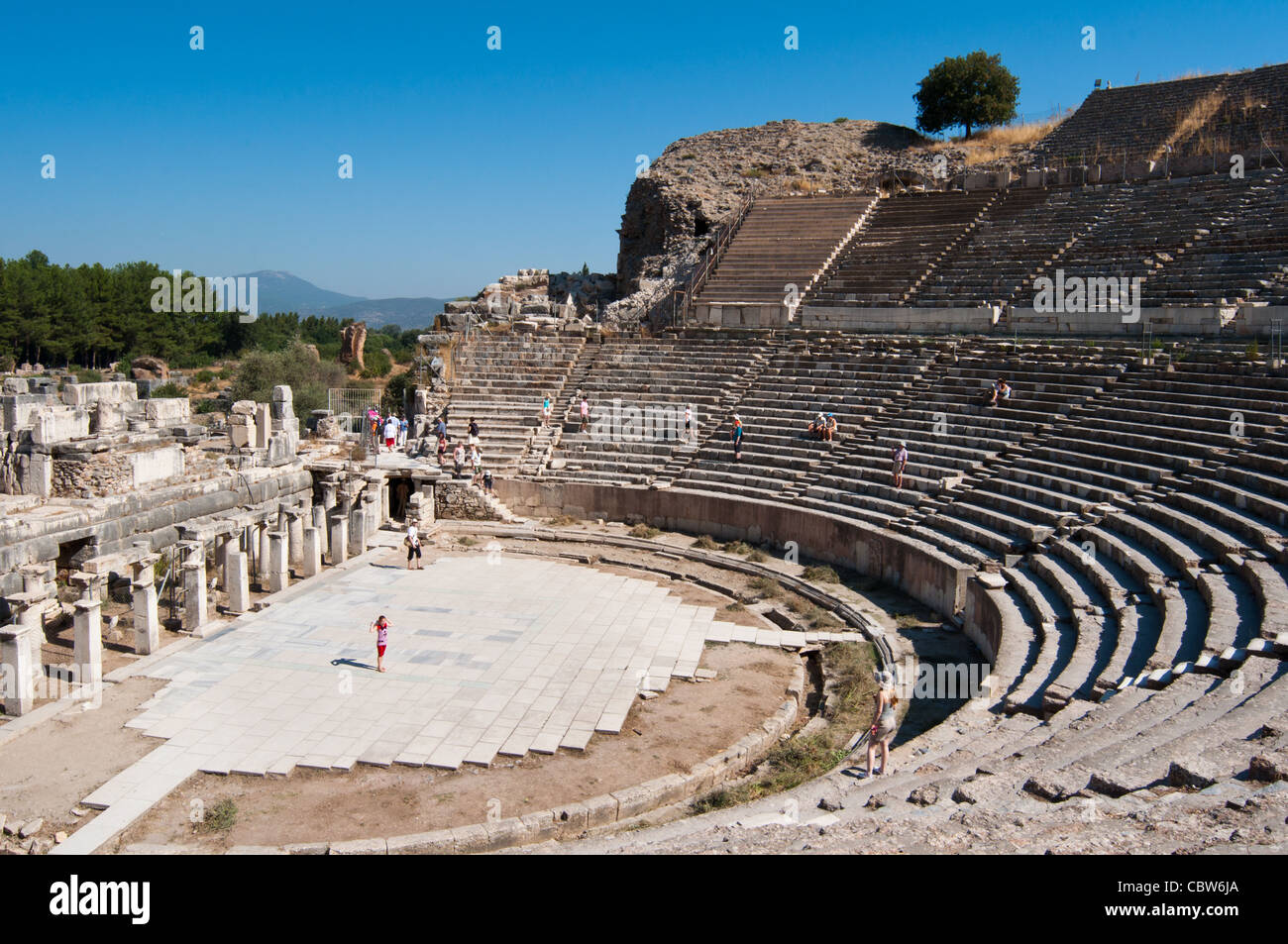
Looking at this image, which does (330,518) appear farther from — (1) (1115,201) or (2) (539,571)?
(1) (1115,201)

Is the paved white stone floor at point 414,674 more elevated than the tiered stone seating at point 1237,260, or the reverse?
the tiered stone seating at point 1237,260

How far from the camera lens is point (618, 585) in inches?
712

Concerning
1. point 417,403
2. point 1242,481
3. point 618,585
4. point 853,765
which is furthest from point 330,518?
point 1242,481

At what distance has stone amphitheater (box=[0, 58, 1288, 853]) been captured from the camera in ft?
26.5

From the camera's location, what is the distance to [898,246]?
3041cm

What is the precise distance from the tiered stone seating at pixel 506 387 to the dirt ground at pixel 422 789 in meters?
13.4

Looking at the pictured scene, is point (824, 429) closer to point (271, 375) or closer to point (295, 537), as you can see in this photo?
point (295, 537)

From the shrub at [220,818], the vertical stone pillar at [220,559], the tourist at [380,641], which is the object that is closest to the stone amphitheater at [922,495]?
the vertical stone pillar at [220,559]

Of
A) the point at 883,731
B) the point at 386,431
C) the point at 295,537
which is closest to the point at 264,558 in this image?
the point at 295,537

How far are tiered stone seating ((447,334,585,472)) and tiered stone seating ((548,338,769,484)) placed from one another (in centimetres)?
73

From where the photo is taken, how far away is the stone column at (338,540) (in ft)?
63.1

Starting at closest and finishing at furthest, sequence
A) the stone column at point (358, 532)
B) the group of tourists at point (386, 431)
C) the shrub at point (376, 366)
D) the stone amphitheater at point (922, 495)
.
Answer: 1. the stone amphitheater at point (922, 495)
2. the stone column at point (358, 532)
3. the group of tourists at point (386, 431)
4. the shrub at point (376, 366)

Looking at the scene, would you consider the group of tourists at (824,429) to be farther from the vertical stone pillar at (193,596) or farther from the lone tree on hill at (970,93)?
the lone tree on hill at (970,93)

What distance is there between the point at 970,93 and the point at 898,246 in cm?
1666
